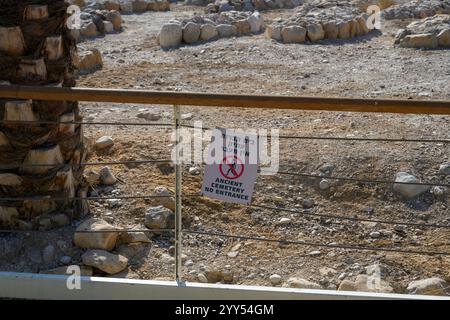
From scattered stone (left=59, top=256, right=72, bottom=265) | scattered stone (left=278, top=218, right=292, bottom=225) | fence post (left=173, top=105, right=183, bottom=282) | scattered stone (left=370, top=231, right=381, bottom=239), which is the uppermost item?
fence post (left=173, top=105, right=183, bottom=282)

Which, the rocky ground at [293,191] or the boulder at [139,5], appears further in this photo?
the boulder at [139,5]

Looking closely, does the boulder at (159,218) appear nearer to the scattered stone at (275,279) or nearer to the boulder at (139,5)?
the scattered stone at (275,279)

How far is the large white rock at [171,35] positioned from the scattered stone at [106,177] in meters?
5.20

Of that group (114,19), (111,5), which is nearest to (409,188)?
(114,19)

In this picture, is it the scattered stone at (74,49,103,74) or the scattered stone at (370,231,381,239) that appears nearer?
the scattered stone at (370,231,381,239)

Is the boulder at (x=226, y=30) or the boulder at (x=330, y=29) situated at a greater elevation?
the boulder at (x=330, y=29)

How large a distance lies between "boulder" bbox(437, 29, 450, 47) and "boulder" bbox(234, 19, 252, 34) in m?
2.73

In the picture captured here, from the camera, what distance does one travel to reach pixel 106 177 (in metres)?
5.46

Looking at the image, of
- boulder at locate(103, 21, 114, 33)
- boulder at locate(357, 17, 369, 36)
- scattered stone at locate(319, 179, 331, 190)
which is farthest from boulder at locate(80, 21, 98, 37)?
scattered stone at locate(319, 179, 331, 190)

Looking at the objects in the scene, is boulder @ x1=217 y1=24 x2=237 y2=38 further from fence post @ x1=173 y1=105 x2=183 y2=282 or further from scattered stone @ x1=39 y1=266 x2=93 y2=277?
fence post @ x1=173 y1=105 x2=183 y2=282

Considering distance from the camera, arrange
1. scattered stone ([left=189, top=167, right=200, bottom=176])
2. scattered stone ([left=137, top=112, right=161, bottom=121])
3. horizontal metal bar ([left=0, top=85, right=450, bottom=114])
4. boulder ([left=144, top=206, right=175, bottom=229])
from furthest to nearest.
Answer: scattered stone ([left=137, top=112, right=161, bottom=121])
scattered stone ([left=189, top=167, right=200, bottom=176])
boulder ([left=144, top=206, right=175, bottom=229])
horizontal metal bar ([left=0, top=85, right=450, bottom=114])

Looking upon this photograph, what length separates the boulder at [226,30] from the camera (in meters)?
10.9

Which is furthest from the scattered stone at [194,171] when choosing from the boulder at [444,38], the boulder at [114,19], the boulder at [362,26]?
the boulder at [114,19]

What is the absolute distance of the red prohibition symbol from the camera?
3.88 metres
